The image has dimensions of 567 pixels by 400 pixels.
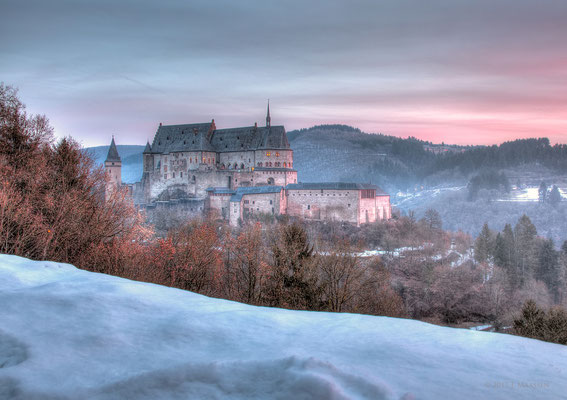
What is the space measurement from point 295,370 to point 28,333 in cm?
191

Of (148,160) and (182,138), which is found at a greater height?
(182,138)

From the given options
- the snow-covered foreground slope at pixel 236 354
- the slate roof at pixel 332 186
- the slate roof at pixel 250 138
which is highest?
the slate roof at pixel 250 138

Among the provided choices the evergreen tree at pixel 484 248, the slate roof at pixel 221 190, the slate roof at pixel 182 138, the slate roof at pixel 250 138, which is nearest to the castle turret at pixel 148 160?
the slate roof at pixel 182 138

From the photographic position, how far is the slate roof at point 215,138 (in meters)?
57.3

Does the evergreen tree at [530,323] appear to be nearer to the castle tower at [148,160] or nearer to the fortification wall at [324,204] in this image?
the fortification wall at [324,204]

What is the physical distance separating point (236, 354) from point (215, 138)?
60074 mm

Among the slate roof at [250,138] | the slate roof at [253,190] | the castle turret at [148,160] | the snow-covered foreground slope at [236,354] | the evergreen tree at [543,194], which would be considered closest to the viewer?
the snow-covered foreground slope at [236,354]

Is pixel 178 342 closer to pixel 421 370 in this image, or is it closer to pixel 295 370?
pixel 295 370

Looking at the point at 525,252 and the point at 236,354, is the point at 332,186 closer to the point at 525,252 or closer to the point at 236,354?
the point at 525,252

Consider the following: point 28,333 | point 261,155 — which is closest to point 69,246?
point 28,333

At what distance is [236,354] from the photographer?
8.84 feet

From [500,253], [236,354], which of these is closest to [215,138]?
[500,253]

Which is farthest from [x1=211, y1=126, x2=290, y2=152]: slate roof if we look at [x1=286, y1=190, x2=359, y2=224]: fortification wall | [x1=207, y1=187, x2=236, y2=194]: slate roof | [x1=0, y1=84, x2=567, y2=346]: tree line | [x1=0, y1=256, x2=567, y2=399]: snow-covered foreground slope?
[x1=0, y1=256, x2=567, y2=399]: snow-covered foreground slope

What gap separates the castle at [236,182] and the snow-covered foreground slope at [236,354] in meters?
41.8
